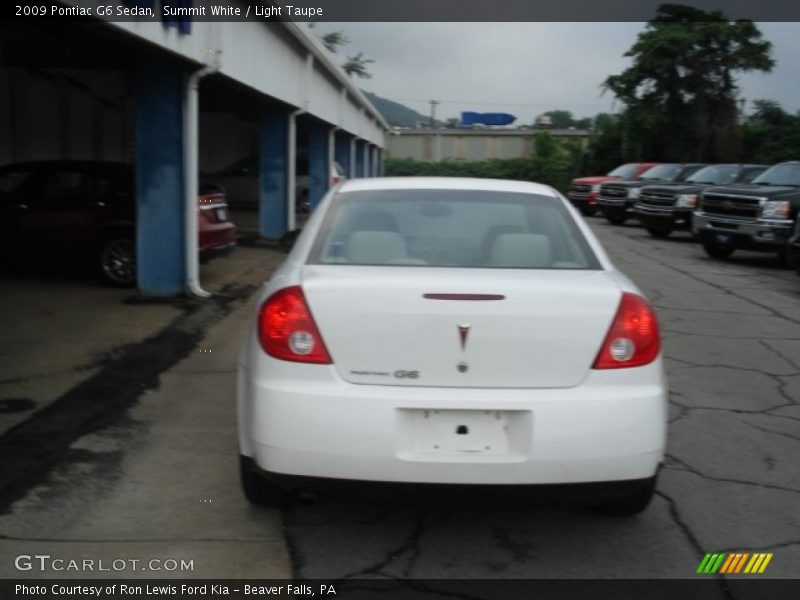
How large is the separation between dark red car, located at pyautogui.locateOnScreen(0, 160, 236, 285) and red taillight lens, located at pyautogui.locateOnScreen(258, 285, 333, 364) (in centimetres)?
704

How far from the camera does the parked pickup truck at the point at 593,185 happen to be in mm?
25234

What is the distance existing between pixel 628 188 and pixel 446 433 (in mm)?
20556

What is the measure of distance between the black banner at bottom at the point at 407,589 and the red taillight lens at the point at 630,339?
88cm

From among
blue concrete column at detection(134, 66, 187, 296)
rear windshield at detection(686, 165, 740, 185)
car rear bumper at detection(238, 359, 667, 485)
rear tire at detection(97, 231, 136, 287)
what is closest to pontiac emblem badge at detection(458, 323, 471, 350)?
car rear bumper at detection(238, 359, 667, 485)

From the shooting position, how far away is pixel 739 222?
47.0ft

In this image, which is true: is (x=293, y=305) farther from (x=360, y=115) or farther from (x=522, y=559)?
(x=360, y=115)

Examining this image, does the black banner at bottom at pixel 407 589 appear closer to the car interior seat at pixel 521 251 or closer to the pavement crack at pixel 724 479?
the pavement crack at pixel 724 479

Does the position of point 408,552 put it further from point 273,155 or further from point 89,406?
point 273,155

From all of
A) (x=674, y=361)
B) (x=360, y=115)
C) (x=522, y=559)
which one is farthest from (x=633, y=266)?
(x=360, y=115)

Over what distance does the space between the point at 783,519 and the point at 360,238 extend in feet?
7.82

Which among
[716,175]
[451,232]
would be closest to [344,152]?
[716,175]

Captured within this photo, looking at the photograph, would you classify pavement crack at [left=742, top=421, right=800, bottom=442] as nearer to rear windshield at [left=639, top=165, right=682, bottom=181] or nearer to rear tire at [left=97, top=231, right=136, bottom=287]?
rear tire at [left=97, top=231, right=136, bottom=287]

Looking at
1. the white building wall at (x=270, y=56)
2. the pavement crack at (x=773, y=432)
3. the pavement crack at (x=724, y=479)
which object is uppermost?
the white building wall at (x=270, y=56)

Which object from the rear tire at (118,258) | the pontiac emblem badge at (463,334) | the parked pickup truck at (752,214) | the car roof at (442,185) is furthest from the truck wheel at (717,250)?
the pontiac emblem badge at (463,334)
